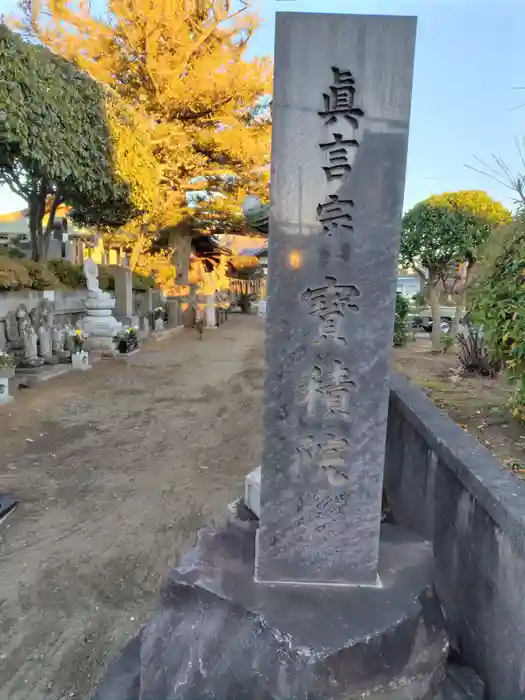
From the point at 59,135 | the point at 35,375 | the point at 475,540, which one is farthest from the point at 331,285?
the point at 59,135

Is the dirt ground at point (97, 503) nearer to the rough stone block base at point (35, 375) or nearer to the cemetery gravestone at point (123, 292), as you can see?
the rough stone block base at point (35, 375)

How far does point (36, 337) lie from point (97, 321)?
3.02 m

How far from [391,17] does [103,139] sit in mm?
9459

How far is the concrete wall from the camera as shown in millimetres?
1677

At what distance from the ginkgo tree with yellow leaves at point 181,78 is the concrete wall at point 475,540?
1304cm

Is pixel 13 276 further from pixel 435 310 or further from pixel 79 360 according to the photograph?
pixel 435 310

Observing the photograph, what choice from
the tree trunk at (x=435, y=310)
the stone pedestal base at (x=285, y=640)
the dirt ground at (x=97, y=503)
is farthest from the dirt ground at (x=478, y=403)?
the dirt ground at (x=97, y=503)

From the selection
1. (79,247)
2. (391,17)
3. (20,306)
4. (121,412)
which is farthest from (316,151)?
(79,247)

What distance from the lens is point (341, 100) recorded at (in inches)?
68.1

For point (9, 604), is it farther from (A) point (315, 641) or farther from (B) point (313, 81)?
(B) point (313, 81)

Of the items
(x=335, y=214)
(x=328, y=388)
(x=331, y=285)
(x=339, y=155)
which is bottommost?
(x=328, y=388)

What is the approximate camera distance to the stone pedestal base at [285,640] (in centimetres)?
162

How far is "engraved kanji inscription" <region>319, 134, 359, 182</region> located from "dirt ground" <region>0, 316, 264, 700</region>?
2.37 metres

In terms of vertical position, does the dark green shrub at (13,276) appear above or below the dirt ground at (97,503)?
above
